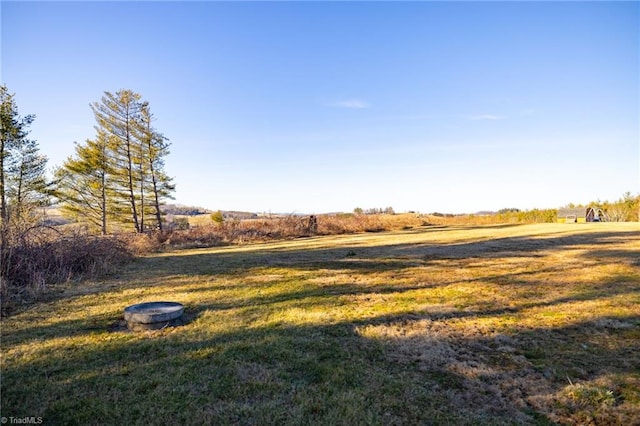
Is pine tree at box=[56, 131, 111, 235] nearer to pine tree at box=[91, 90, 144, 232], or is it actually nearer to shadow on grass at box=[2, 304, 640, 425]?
pine tree at box=[91, 90, 144, 232]

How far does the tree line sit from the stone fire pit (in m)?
21.0

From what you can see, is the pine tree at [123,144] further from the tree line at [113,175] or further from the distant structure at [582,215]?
the distant structure at [582,215]

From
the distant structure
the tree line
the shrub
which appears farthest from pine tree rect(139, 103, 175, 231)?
the distant structure

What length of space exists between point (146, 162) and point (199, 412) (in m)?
26.9

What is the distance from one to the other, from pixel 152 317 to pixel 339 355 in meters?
2.45

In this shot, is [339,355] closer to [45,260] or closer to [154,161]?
[45,260]

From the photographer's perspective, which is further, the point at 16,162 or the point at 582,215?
the point at 582,215

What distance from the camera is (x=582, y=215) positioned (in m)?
39.8

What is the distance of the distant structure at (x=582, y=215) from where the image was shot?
39338mm

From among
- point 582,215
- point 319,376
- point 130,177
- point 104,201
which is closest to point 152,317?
point 319,376

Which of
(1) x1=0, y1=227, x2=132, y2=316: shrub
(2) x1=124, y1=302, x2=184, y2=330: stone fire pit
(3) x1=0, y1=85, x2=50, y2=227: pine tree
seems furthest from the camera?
(3) x1=0, y1=85, x2=50, y2=227: pine tree

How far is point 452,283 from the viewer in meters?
6.71

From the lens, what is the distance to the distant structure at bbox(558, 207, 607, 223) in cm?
3934

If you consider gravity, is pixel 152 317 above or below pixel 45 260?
below
